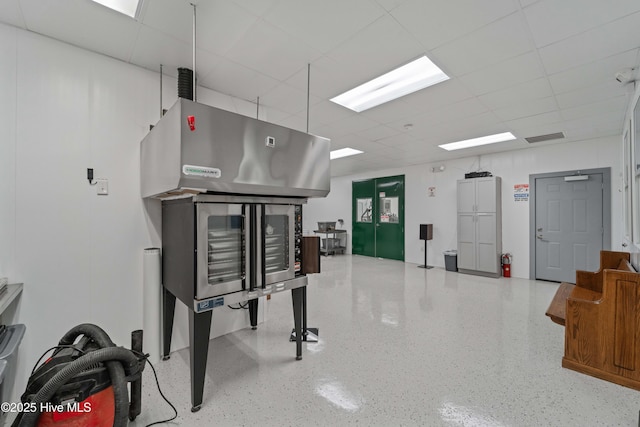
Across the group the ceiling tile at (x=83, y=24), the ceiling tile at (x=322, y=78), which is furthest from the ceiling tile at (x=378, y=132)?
the ceiling tile at (x=83, y=24)

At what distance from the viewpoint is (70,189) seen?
222 cm

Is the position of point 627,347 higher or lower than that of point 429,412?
higher

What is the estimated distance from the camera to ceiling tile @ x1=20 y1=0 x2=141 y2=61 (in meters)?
1.84

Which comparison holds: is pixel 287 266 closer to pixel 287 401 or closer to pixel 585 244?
pixel 287 401

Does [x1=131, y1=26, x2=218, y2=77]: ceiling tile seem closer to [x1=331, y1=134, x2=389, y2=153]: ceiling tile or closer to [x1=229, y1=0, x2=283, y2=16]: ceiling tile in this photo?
[x1=229, y1=0, x2=283, y2=16]: ceiling tile

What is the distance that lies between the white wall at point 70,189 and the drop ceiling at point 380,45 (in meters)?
0.25

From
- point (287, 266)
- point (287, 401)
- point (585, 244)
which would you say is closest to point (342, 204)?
point (585, 244)

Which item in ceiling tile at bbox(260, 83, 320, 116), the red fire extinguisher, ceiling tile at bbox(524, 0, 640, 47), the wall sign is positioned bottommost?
the red fire extinguisher

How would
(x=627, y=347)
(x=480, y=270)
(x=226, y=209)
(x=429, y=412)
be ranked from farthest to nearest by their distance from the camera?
(x=480, y=270)
(x=627, y=347)
(x=226, y=209)
(x=429, y=412)

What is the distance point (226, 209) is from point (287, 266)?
773 mm

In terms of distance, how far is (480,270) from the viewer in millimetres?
5980

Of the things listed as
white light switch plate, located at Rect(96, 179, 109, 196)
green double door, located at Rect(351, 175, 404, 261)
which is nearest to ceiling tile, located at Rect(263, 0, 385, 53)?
white light switch plate, located at Rect(96, 179, 109, 196)

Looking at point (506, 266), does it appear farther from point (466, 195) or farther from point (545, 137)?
point (545, 137)

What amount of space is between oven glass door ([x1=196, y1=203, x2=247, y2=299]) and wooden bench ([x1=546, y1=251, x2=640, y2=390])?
9.47 feet
